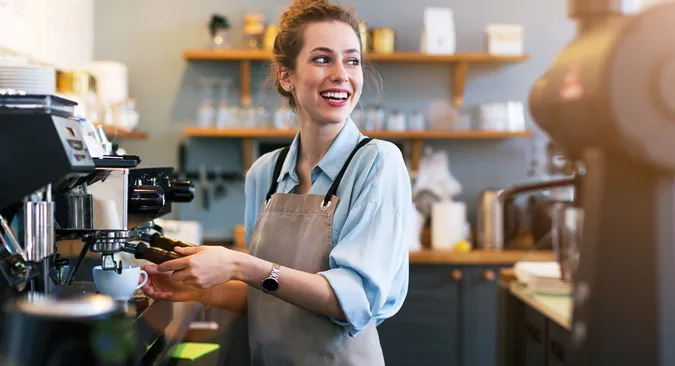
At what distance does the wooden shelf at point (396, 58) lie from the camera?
14.1 ft

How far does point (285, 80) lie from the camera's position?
6.10 feet

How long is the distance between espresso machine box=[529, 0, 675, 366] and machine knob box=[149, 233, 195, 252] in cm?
98

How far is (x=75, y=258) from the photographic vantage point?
1553 millimetres

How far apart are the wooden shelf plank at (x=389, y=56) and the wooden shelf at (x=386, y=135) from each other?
43 centimetres

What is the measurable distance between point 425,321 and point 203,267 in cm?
279

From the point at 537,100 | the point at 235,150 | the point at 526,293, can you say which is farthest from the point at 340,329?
the point at 235,150

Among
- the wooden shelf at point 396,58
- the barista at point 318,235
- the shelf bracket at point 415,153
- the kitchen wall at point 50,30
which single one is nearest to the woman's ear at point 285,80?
the barista at point 318,235

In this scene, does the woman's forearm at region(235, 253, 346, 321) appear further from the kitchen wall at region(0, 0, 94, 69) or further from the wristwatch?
the kitchen wall at region(0, 0, 94, 69)

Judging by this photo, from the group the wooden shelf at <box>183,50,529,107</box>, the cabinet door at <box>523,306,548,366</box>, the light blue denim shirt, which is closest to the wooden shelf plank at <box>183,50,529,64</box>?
the wooden shelf at <box>183,50,529,107</box>

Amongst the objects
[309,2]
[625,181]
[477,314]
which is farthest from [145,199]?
[477,314]

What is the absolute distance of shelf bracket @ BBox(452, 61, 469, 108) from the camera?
4.46 m

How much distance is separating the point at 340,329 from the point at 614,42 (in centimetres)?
108

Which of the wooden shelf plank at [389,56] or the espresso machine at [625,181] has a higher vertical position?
the wooden shelf plank at [389,56]

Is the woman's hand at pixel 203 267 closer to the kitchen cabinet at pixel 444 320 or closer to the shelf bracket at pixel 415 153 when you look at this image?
the kitchen cabinet at pixel 444 320
